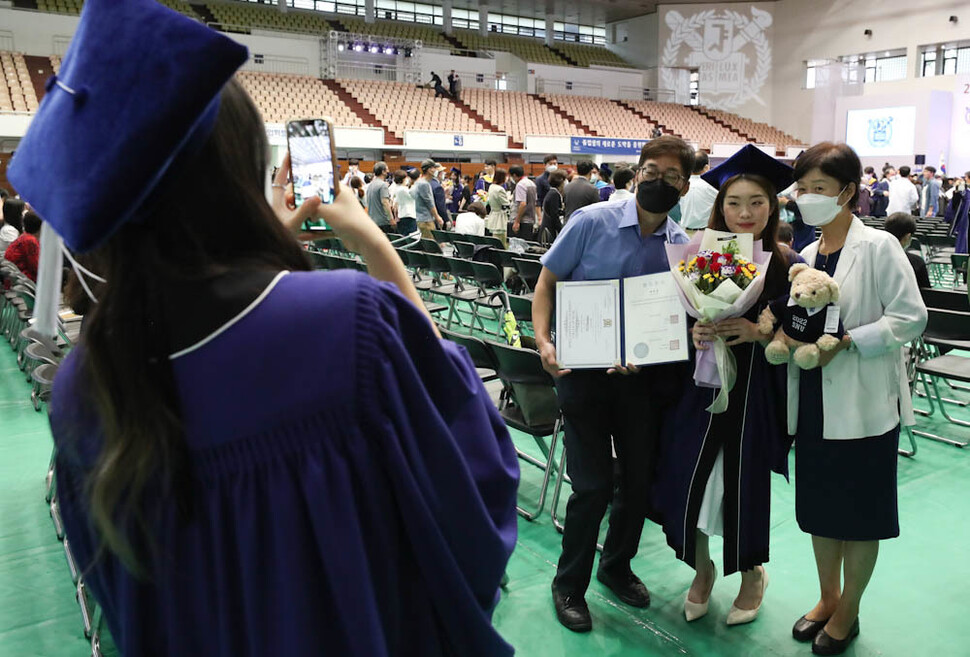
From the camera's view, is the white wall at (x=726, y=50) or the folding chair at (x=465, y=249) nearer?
the folding chair at (x=465, y=249)

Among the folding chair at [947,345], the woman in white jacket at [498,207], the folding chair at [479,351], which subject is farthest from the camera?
the woman in white jacket at [498,207]

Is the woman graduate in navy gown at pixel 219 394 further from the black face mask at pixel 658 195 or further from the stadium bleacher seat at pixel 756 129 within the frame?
the stadium bleacher seat at pixel 756 129

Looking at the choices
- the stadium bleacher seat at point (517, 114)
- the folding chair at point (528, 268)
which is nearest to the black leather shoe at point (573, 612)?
the folding chair at point (528, 268)

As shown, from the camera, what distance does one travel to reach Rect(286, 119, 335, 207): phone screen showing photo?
106cm

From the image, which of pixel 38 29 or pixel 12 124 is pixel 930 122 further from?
pixel 38 29

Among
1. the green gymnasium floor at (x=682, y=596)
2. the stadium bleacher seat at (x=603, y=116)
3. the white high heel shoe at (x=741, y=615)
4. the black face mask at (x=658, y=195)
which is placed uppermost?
the stadium bleacher seat at (x=603, y=116)

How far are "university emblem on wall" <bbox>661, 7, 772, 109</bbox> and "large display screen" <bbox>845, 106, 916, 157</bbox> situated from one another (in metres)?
5.21

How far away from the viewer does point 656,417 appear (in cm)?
246

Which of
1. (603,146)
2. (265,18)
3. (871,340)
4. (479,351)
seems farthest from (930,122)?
(871,340)

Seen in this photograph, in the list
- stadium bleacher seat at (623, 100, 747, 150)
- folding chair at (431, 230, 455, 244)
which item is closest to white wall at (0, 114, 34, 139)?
folding chair at (431, 230, 455, 244)

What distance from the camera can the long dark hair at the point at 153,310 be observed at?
73 centimetres

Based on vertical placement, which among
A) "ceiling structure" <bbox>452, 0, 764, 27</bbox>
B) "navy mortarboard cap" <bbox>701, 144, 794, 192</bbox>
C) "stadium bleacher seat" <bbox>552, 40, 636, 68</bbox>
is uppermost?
"ceiling structure" <bbox>452, 0, 764, 27</bbox>

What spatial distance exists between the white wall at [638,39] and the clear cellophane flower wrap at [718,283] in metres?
27.8

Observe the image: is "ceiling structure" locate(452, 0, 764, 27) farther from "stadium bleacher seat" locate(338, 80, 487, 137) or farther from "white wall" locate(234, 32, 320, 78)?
"white wall" locate(234, 32, 320, 78)
